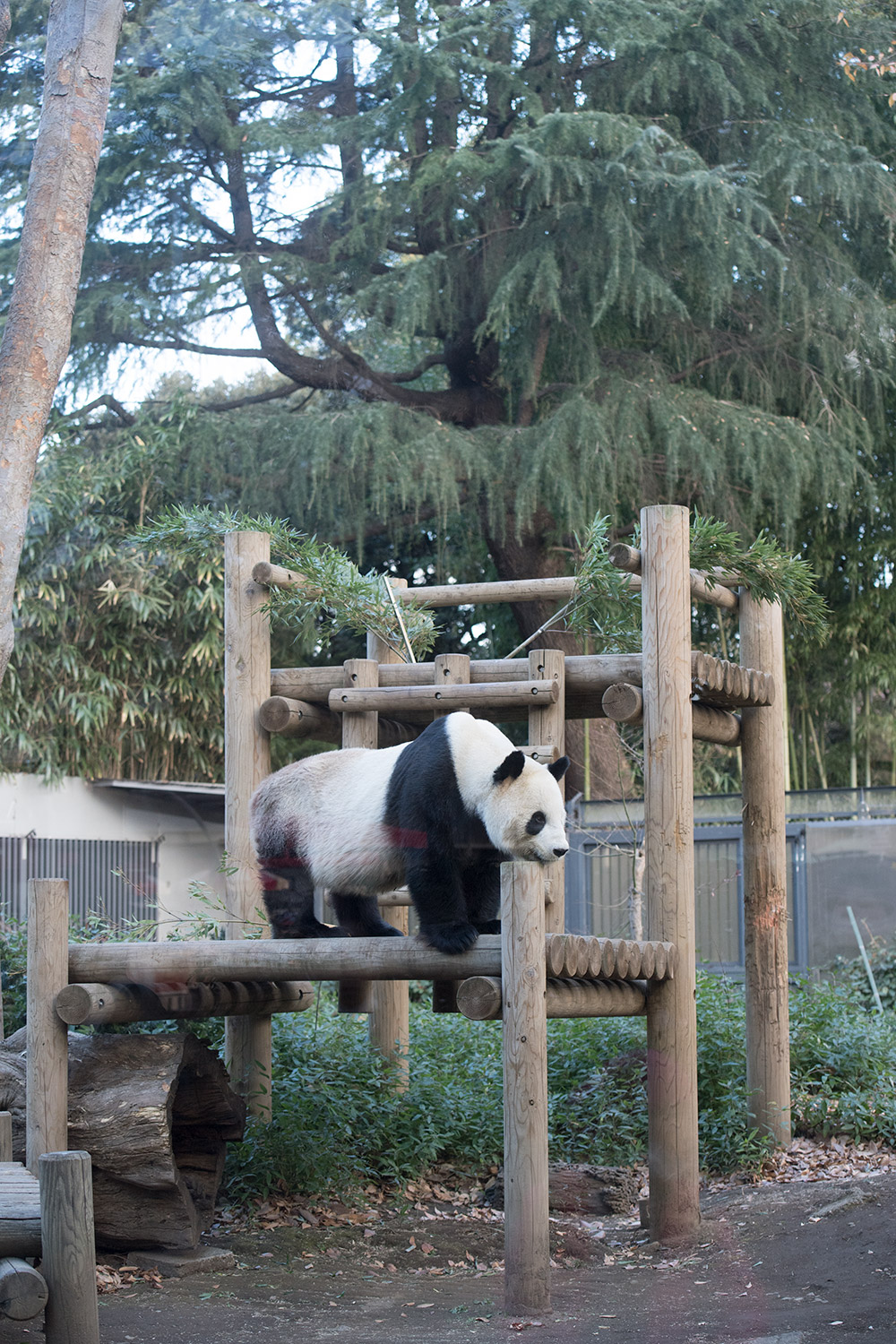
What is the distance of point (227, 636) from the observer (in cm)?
573

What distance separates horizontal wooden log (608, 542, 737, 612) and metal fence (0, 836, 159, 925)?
5.98m

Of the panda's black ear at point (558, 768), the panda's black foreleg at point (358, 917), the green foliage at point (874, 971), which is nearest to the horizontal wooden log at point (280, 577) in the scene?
the panda's black foreleg at point (358, 917)

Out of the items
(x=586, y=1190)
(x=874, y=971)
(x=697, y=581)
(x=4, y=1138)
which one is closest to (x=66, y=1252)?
(x=4, y=1138)

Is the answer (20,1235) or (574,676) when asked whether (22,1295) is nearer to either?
(20,1235)

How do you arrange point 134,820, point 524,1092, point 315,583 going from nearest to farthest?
1. point 524,1092
2. point 315,583
3. point 134,820

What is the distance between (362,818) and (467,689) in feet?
3.71

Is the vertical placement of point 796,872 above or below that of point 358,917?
below

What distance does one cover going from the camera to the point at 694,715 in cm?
559

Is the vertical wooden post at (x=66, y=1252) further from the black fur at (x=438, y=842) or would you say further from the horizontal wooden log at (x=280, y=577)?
the horizontal wooden log at (x=280, y=577)

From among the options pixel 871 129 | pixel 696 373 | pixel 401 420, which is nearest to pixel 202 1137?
pixel 401 420

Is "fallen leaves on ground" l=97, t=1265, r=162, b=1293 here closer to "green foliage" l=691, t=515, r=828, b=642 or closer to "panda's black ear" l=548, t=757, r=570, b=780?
"panda's black ear" l=548, t=757, r=570, b=780

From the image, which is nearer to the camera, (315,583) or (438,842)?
(438,842)

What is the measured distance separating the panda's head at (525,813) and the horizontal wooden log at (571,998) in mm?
428

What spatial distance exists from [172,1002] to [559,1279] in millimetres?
1660
